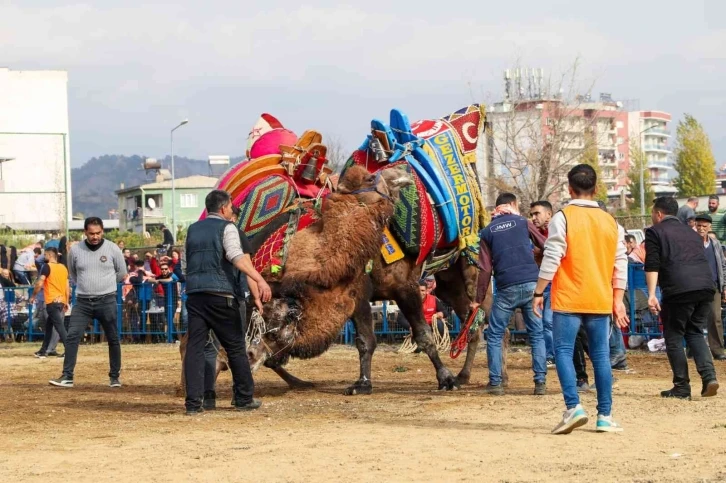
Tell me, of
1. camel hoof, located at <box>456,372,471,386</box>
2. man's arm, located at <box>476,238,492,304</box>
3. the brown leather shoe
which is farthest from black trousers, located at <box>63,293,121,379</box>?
the brown leather shoe

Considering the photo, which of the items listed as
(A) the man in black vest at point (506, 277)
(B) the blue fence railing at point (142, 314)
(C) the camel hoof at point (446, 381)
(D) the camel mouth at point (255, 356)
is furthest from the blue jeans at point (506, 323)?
(B) the blue fence railing at point (142, 314)

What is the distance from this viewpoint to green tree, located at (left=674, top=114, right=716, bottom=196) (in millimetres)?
84938

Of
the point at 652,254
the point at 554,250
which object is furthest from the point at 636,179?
the point at 554,250

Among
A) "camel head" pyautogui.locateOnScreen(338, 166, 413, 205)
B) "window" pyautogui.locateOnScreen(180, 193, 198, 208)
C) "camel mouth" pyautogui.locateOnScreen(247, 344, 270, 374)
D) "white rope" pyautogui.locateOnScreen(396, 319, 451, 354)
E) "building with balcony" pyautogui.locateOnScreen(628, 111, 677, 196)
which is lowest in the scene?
"white rope" pyautogui.locateOnScreen(396, 319, 451, 354)

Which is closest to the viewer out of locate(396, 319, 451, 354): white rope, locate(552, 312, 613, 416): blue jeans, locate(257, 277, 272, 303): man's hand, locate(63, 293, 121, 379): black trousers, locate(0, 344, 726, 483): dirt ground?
locate(0, 344, 726, 483): dirt ground

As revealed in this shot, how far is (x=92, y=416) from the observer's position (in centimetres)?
1088

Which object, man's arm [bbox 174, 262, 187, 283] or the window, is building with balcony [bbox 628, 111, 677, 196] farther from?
man's arm [bbox 174, 262, 187, 283]

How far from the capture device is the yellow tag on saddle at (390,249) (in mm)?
12070

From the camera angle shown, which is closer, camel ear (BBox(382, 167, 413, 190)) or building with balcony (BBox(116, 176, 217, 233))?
camel ear (BBox(382, 167, 413, 190))

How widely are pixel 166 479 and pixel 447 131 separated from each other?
288 inches

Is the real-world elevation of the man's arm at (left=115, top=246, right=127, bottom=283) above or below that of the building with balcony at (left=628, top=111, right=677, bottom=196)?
below

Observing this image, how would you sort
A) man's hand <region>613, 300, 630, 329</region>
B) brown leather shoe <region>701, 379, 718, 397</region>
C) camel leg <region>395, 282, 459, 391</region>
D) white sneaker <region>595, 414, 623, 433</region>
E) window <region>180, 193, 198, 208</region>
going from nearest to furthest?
white sneaker <region>595, 414, 623, 433</region> → man's hand <region>613, 300, 630, 329</region> → brown leather shoe <region>701, 379, 718, 397</region> → camel leg <region>395, 282, 459, 391</region> → window <region>180, 193, 198, 208</region>

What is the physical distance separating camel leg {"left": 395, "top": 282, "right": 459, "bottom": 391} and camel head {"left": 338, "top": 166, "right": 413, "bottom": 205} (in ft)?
4.40

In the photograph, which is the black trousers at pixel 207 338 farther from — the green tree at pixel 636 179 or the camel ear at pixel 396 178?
the green tree at pixel 636 179
